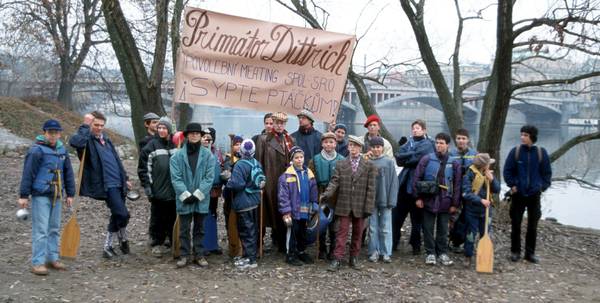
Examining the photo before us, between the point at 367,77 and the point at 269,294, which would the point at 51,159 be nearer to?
the point at 269,294

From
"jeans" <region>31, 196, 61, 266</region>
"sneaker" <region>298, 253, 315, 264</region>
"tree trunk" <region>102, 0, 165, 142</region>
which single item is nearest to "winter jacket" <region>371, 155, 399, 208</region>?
"sneaker" <region>298, 253, 315, 264</region>

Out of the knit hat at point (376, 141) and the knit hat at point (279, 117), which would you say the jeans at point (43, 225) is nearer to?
the knit hat at point (279, 117)

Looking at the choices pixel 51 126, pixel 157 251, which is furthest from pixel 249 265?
pixel 51 126

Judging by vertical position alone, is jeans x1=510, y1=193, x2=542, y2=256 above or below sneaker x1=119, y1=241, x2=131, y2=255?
above

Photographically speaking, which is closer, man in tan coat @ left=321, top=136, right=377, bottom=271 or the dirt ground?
the dirt ground

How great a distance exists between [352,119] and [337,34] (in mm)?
28483

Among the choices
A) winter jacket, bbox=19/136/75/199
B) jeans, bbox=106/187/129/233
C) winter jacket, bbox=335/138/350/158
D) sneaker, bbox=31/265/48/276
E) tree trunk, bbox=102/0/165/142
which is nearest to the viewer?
winter jacket, bbox=19/136/75/199

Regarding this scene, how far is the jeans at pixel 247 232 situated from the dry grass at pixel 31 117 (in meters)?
12.7

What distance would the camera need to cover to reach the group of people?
20.5 ft

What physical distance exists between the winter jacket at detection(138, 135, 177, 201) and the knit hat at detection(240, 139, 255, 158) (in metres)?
0.82

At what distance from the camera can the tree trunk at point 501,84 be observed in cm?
868

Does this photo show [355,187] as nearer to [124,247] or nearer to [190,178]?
[190,178]

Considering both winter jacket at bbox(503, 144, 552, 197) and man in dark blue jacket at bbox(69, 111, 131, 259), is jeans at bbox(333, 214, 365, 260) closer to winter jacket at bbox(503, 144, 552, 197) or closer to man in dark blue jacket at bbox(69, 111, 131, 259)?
winter jacket at bbox(503, 144, 552, 197)

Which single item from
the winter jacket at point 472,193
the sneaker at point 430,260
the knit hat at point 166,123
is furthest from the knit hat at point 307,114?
the sneaker at point 430,260
